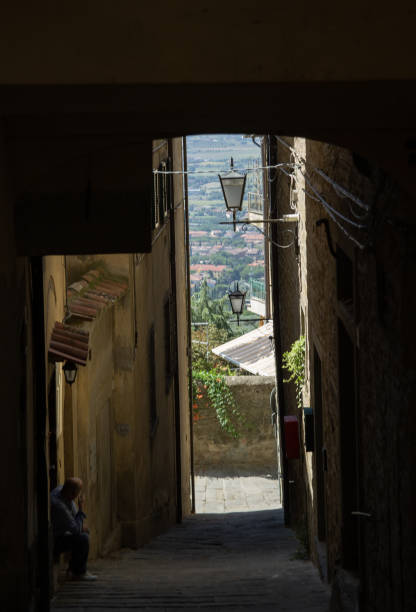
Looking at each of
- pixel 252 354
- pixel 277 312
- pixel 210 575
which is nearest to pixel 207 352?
pixel 252 354

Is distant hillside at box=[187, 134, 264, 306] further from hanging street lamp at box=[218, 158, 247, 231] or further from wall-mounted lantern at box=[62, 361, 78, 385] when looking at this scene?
wall-mounted lantern at box=[62, 361, 78, 385]

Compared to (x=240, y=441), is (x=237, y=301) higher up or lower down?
higher up

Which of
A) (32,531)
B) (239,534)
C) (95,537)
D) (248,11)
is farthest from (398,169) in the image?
(239,534)

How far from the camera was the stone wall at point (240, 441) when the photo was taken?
19375 millimetres

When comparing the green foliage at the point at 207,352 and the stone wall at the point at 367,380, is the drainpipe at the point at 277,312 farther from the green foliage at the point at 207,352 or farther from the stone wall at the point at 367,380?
the green foliage at the point at 207,352

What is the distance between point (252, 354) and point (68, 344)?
19.8m

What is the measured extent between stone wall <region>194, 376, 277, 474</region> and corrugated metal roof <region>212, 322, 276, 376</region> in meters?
3.33

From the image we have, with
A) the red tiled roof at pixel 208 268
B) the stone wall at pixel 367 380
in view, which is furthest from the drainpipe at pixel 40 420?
the red tiled roof at pixel 208 268

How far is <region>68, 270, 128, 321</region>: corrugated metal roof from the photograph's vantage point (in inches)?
329

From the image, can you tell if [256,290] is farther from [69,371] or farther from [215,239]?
[215,239]

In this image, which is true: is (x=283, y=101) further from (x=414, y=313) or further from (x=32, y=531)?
(x=32, y=531)

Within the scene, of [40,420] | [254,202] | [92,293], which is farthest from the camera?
[254,202]

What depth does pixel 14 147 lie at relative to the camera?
4.81 meters

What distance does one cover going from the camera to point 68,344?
7.65 meters
